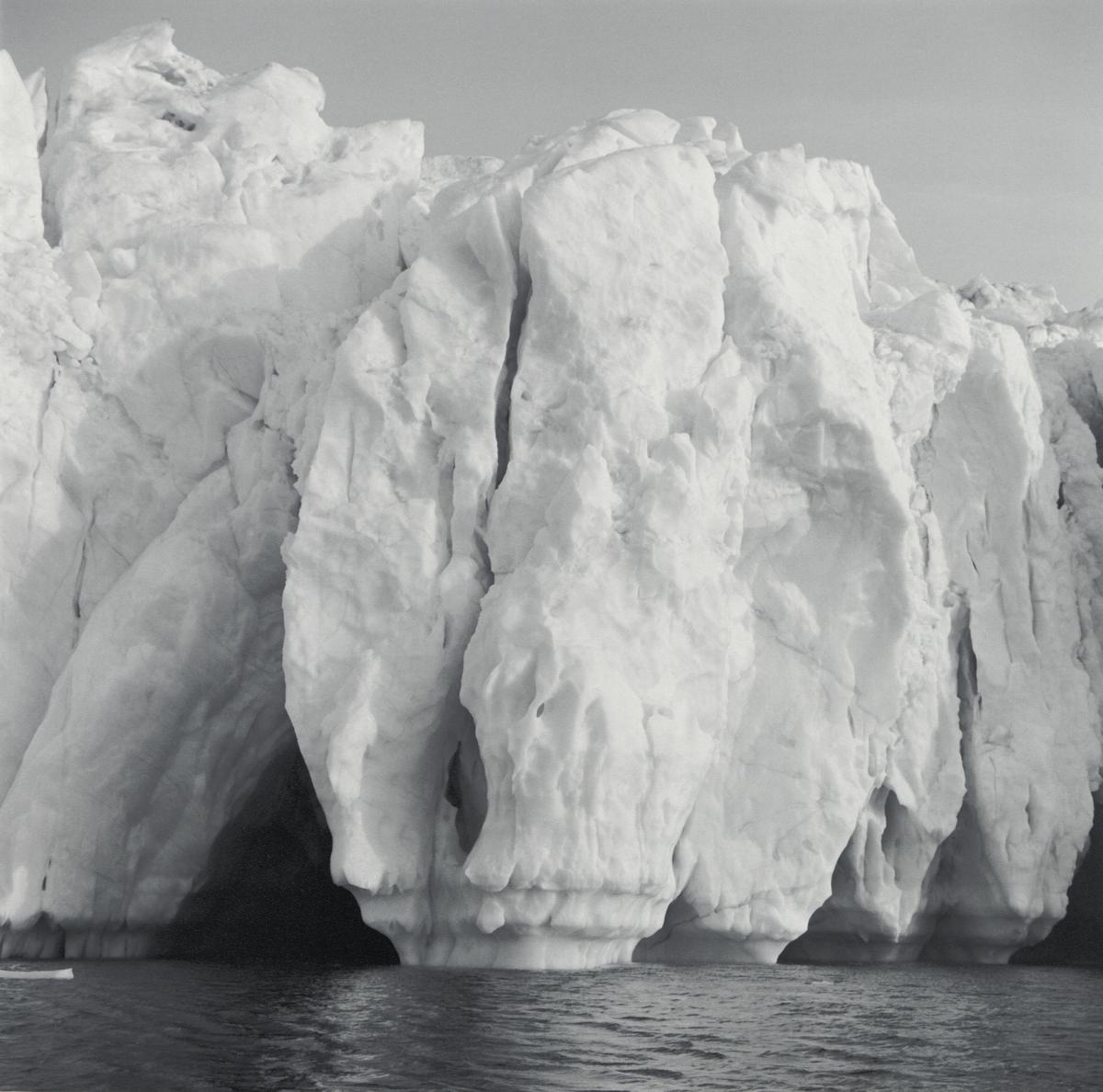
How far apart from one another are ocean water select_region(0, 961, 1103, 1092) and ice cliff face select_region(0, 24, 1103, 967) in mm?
1773

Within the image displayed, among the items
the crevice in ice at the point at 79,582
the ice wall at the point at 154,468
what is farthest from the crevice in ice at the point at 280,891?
the crevice in ice at the point at 79,582

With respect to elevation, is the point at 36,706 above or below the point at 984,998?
above

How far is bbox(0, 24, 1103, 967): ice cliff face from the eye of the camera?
16953 millimetres

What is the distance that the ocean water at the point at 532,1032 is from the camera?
1070 cm

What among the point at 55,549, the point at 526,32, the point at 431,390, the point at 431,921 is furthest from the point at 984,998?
the point at 55,549

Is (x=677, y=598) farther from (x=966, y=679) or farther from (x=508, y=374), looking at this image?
(x=966, y=679)

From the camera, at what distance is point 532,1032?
12.1m

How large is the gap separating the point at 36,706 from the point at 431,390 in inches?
248

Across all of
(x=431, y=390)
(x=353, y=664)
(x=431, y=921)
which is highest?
(x=431, y=390)

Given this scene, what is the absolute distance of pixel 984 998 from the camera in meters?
15.6

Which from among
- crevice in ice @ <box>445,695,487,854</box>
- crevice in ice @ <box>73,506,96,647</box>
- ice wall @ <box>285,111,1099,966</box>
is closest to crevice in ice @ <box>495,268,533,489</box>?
ice wall @ <box>285,111,1099,966</box>

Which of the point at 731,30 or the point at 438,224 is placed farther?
the point at 438,224

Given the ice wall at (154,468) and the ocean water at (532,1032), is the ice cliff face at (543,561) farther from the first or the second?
the ocean water at (532,1032)

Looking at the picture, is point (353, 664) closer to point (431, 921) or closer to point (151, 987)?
point (431, 921)
